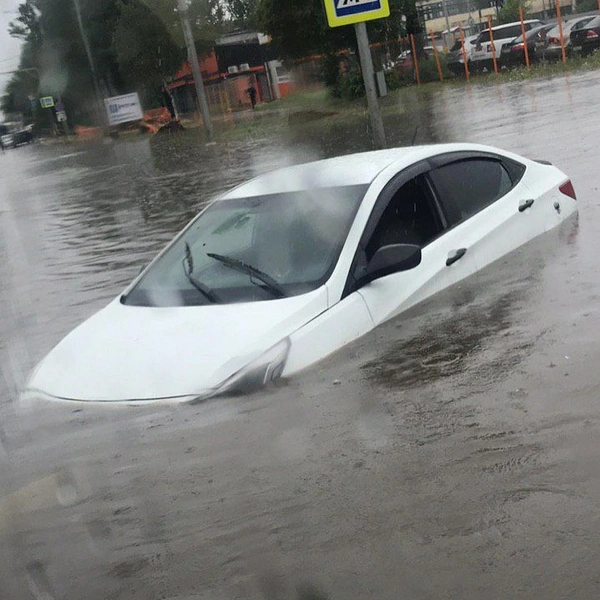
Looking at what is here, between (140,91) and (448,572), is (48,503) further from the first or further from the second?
(140,91)

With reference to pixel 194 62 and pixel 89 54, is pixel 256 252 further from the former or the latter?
pixel 194 62

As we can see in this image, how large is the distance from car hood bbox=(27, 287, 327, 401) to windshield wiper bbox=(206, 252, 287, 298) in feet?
0.38

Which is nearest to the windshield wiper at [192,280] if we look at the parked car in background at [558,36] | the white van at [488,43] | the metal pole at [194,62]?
the metal pole at [194,62]

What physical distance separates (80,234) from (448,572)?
1213 cm

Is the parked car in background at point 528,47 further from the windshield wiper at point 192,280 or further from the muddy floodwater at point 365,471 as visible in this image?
the windshield wiper at point 192,280

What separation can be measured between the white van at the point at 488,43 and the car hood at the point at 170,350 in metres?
32.6

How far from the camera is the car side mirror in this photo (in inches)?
223

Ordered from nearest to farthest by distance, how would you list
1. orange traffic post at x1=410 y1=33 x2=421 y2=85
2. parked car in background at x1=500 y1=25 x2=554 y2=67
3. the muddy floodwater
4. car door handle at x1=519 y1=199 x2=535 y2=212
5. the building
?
the muddy floodwater → car door handle at x1=519 y1=199 x2=535 y2=212 → the building → parked car in background at x1=500 y1=25 x2=554 y2=67 → orange traffic post at x1=410 y1=33 x2=421 y2=85

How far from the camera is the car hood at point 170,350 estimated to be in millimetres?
5070

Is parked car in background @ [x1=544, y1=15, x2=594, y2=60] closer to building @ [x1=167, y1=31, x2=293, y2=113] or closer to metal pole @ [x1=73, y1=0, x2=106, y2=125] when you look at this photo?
building @ [x1=167, y1=31, x2=293, y2=113]

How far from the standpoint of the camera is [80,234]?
1502 cm

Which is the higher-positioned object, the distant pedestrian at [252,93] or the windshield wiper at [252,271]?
the windshield wiper at [252,271]

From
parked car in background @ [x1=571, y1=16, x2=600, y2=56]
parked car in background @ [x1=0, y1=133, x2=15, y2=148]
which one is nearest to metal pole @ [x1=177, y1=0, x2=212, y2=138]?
parked car in background @ [x1=0, y1=133, x2=15, y2=148]

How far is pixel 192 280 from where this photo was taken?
6027 millimetres
